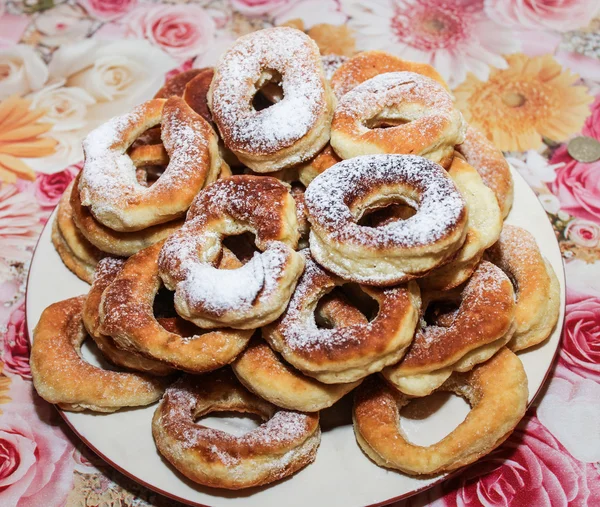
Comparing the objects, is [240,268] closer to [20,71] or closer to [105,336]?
[105,336]

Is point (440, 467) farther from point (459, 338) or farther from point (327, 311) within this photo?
point (327, 311)

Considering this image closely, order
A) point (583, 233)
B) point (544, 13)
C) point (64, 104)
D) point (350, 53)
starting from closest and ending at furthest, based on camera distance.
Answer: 1. point (583, 233)
2. point (64, 104)
3. point (350, 53)
4. point (544, 13)

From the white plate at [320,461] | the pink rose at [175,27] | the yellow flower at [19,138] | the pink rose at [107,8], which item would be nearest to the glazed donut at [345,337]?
the white plate at [320,461]

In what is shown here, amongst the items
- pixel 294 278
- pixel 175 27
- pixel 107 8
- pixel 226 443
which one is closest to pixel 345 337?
pixel 294 278

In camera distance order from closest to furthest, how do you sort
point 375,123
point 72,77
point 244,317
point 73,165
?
point 244,317, point 375,123, point 73,165, point 72,77

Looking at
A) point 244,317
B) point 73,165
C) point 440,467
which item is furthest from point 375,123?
point 73,165

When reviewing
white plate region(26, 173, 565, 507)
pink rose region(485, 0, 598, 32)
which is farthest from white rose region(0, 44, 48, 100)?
pink rose region(485, 0, 598, 32)

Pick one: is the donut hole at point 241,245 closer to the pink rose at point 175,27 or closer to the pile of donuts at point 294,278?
the pile of donuts at point 294,278
